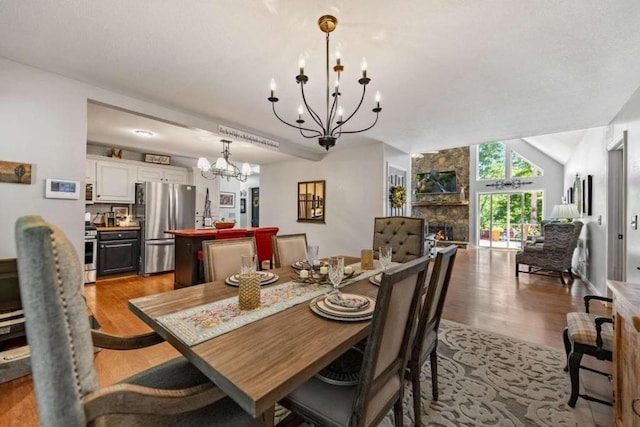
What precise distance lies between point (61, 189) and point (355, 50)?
2.76 meters

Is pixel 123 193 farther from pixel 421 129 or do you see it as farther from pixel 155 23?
pixel 421 129

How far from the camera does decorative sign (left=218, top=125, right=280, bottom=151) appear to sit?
3635mm

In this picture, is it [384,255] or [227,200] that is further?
[227,200]

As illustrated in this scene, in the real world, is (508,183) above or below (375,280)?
above

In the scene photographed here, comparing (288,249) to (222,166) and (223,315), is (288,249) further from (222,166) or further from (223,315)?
(222,166)

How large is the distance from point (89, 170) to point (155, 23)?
4158 mm

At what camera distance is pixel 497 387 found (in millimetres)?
1863

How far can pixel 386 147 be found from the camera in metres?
4.82

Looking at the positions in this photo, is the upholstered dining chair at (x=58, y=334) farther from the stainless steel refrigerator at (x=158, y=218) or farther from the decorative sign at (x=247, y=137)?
the stainless steel refrigerator at (x=158, y=218)

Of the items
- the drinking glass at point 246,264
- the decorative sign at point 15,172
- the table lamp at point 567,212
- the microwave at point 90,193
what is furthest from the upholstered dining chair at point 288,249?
the table lamp at point 567,212

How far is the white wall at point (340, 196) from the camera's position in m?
4.84

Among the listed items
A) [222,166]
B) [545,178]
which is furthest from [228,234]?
[545,178]

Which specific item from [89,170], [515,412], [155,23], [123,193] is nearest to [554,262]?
[515,412]

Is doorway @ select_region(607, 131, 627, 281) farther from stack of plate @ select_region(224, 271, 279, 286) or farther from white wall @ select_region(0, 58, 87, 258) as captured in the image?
white wall @ select_region(0, 58, 87, 258)
